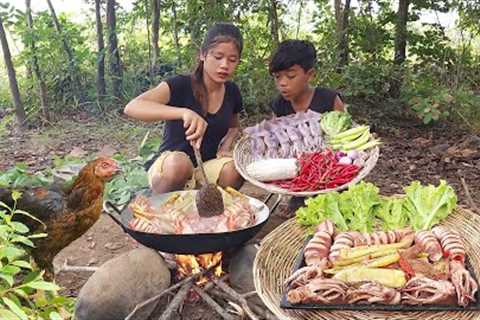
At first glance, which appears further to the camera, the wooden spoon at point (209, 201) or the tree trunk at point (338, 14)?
the tree trunk at point (338, 14)

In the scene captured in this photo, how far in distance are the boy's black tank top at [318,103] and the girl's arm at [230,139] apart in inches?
19.5

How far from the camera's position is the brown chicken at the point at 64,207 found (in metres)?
3.27

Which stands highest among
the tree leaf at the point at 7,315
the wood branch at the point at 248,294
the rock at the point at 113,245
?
the tree leaf at the point at 7,315

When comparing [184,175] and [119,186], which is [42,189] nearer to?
[184,175]

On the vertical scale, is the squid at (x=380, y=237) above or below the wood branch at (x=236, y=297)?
above

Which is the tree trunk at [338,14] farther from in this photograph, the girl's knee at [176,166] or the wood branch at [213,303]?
the wood branch at [213,303]

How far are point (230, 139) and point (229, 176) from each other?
0.41 metres

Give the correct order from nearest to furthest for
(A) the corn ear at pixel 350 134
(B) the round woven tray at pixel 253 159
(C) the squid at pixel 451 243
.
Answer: (C) the squid at pixel 451 243 < (B) the round woven tray at pixel 253 159 < (A) the corn ear at pixel 350 134

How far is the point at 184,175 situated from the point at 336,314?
204cm

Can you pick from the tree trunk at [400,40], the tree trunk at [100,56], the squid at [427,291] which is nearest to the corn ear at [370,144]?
the squid at [427,291]

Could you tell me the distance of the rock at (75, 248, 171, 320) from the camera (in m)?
3.29

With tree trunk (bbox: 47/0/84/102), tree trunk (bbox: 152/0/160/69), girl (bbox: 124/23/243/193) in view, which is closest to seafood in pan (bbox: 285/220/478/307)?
girl (bbox: 124/23/243/193)

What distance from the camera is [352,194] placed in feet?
10.8

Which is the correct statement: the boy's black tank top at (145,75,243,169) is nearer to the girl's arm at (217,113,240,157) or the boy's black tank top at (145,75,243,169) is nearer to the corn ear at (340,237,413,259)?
the girl's arm at (217,113,240,157)
